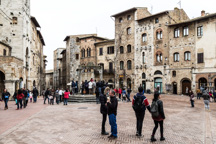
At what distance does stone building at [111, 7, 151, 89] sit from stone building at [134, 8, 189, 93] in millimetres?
1046

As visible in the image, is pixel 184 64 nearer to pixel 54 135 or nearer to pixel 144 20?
pixel 144 20

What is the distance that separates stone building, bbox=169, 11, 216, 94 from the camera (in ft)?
85.6

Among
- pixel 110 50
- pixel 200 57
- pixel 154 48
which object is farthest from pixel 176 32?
pixel 110 50

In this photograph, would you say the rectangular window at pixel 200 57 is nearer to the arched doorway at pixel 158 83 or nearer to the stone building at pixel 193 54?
the stone building at pixel 193 54

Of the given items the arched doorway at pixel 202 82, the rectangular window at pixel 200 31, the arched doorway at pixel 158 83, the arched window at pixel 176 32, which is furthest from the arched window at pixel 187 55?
the arched doorway at pixel 158 83

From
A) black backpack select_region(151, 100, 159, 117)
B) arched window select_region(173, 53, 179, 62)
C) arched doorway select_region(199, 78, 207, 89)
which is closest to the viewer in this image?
black backpack select_region(151, 100, 159, 117)

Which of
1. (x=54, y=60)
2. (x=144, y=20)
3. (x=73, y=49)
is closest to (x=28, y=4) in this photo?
(x=73, y=49)

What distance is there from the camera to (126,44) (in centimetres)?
3712

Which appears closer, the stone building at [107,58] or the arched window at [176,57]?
the arched window at [176,57]

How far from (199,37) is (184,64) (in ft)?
14.5

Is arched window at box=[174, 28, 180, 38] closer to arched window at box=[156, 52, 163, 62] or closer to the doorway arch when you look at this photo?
arched window at box=[156, 52, 163, 62]

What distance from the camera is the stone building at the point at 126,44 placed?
36.1 meters

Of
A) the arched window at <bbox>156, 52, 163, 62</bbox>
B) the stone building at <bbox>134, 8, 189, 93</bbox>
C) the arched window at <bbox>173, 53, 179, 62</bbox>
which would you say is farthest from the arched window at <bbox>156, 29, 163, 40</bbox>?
the arched window at <bbox>173, 53, 179, 62</bbox>

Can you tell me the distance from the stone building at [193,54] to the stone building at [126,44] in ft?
25.7
